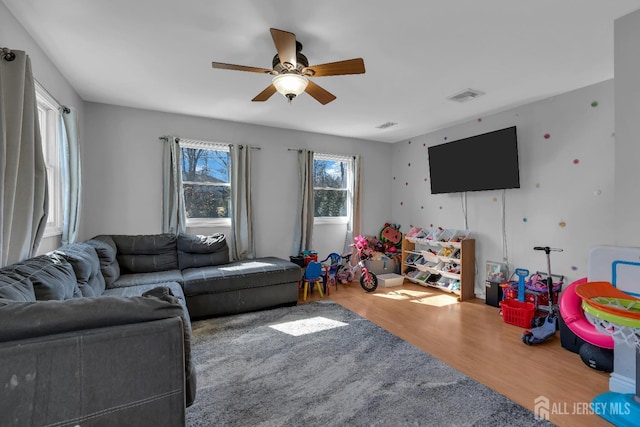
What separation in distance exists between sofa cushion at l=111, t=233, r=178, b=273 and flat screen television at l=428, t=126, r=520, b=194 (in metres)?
3.94

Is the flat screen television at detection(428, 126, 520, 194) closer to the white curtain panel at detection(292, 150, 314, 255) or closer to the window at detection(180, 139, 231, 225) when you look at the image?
the white curtain panel at detection(292, 150, 314, 255)

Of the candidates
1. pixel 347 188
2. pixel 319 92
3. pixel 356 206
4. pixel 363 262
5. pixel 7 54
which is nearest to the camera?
pixel 7 54

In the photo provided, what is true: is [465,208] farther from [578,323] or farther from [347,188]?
[578,323]

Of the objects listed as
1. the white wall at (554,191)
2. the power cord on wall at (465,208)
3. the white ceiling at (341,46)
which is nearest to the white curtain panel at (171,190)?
the white ceiling at (341,46)

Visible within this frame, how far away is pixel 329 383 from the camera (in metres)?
2.09

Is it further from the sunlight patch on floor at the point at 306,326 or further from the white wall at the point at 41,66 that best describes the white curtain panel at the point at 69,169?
the sunlight patch on floor at the point at 306,326

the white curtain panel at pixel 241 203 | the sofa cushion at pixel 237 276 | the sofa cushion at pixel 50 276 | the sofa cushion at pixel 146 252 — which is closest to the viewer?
the sofa cushion at pixel 50 276

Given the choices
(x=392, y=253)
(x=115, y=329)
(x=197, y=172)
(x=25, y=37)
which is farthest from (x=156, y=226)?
(x=392, y=253)

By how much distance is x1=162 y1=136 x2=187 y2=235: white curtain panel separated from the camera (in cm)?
390

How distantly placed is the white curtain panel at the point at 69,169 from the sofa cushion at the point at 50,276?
35.4 inches

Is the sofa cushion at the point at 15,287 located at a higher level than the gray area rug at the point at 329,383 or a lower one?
higher

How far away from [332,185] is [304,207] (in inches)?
34.1

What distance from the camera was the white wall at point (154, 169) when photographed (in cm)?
367

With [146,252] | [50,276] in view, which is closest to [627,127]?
[50,276]
